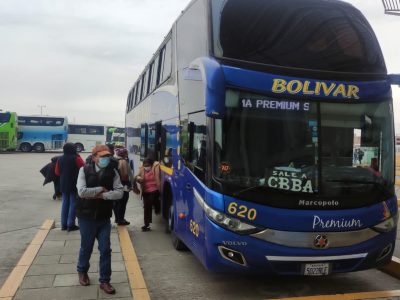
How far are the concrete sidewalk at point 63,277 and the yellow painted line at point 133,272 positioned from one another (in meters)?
0.06

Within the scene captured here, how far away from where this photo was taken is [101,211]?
4.86 metres

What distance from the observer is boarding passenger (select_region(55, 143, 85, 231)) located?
773 centimetres

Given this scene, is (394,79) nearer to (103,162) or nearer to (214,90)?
(214,90)

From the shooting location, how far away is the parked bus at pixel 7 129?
132 ft

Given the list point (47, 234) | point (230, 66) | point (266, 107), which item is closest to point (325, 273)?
point (266, 107)

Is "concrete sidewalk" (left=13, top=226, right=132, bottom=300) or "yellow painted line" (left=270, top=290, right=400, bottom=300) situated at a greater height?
"concrete sidewalk" (left=13, top=226, right=132, bottom=300)

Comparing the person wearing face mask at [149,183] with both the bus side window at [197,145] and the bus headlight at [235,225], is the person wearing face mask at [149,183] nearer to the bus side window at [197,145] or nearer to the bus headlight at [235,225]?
the bus side window at [197,145]

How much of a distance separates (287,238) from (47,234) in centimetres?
475

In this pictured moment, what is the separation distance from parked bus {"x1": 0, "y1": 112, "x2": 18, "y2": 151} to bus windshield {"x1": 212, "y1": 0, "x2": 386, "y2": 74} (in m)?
39.5

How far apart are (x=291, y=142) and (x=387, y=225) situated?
1530 mm

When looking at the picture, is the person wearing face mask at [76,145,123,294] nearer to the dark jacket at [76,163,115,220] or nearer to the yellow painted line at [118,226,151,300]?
the dark jacket at [76,163,115,220]

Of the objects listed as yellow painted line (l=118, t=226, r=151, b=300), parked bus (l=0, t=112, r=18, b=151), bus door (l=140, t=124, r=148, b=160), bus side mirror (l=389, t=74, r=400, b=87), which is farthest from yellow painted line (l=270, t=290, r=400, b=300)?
parked bus (l=0, t=112, r=18, b=151)

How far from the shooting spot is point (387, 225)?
5.02m

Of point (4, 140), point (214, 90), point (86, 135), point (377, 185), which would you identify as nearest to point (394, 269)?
point (377, 185)
